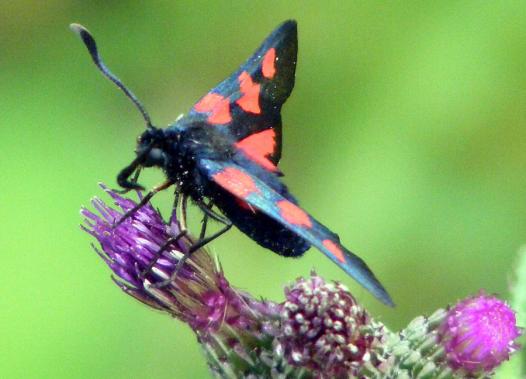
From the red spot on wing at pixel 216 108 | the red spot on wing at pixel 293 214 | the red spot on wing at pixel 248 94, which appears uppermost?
the red spot on wing at pixel 248 94

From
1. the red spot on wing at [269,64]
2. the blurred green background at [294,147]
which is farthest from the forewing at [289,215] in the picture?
the blurred green background at [294,147]

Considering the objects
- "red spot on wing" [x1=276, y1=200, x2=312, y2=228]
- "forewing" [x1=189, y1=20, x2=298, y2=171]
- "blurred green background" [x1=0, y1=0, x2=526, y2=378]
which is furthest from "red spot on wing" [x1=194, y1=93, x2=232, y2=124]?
"blurred green background" [x1=0, y1=0, x2=526, y2=378]

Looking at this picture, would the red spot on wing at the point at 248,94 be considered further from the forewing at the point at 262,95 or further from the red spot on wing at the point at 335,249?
the red spot on wing at the point at 335,249

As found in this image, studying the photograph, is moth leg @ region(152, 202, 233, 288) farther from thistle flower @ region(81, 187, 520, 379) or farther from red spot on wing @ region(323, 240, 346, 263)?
red spot on wing @ region(323, 240, 346, 263)

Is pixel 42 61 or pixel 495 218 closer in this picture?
pixel 495 218

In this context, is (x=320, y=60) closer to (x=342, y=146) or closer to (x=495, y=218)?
(x=342, y=146)

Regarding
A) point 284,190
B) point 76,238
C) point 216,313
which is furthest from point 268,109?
point 76,238
